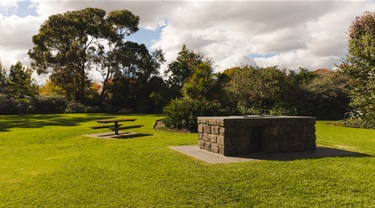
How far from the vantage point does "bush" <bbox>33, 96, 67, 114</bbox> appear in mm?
29641

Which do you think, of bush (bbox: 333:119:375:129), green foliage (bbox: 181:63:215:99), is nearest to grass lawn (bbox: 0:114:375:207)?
green foliage (bbox: 181:63:215:99)

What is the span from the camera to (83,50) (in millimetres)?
32500

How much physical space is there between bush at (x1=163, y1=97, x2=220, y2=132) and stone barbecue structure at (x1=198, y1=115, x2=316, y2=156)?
205 inches

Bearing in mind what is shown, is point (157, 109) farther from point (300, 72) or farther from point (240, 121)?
point (240, 121)

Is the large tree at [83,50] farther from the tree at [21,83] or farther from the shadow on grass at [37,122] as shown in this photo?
the shadow on grass at [37,122]

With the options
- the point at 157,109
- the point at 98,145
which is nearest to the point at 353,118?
the point at 98,145

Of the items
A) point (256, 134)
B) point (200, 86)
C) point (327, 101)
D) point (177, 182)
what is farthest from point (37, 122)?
point (327, 101)

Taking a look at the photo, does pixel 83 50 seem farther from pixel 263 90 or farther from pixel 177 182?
pixel 177 182

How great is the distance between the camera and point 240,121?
22.2 feet

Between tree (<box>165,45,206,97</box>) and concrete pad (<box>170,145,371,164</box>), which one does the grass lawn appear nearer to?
concrete pad (<box>170,145,371,164</box>)

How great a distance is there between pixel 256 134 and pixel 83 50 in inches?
1154

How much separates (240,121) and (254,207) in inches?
123

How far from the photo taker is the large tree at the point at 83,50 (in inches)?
1260

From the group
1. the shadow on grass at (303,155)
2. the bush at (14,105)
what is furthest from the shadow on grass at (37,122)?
the shadow on grass at (303,155)
